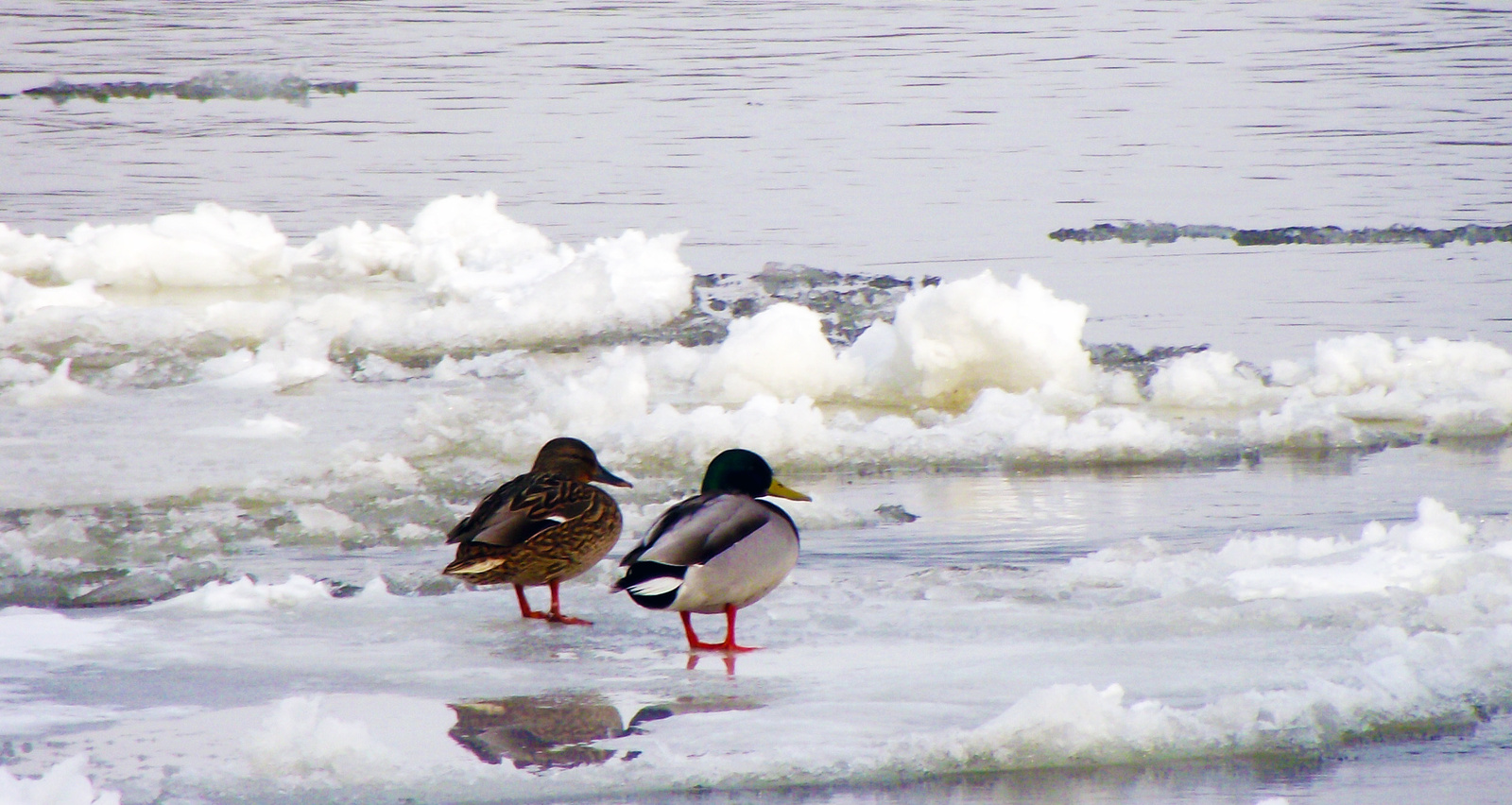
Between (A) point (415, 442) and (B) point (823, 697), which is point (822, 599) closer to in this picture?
(B) point (823, 697)

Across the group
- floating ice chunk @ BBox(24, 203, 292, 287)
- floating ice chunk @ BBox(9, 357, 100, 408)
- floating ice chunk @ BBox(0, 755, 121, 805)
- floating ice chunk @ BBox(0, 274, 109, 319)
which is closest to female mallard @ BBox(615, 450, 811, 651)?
floating ice chunk @ BBox(0, 755, 121, 805)

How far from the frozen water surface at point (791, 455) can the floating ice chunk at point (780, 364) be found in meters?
0.02

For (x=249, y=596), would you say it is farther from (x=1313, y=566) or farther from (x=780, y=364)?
(x=780, y=364)

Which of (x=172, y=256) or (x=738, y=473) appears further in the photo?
(x=172, y=256)

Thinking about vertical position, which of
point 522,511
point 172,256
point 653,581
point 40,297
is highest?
point 172,256

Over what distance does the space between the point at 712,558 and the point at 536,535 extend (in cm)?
63

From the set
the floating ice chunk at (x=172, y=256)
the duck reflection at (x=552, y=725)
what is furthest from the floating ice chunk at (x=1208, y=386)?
the floating ice chunk at (x=172, y=256)

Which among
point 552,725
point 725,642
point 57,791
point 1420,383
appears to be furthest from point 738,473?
point 1420,383

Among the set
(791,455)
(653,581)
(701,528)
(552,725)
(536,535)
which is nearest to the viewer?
(552,725)

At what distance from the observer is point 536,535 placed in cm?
521

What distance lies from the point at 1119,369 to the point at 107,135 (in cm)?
1542

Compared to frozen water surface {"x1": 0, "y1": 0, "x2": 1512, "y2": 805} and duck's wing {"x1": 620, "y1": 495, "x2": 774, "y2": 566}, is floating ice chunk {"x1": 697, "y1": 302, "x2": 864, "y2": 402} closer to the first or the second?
frozen water surface {"x1": 0, "y1": 0, "x2": 1512, "y2": 805}

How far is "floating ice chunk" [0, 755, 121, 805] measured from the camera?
3.53 meters

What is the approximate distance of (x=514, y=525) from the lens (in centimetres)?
520
